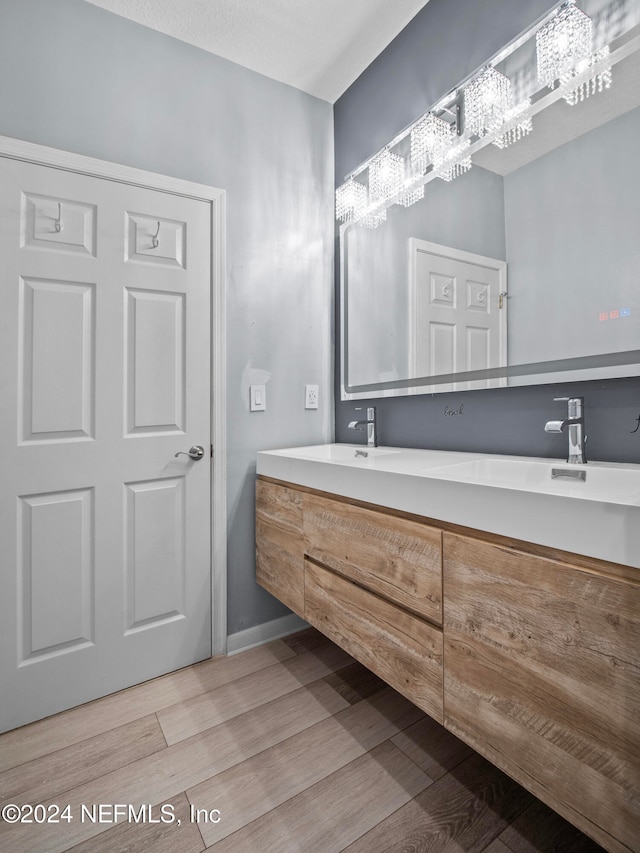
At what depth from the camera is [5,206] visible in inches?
57.6

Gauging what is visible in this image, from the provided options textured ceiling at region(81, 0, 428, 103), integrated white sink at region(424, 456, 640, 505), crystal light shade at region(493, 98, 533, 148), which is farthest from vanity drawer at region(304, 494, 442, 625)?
textured ceiling at region(81, 0, 428, 103)

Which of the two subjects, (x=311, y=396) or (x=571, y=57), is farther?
(x=311, y=396)

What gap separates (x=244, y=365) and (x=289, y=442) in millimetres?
425

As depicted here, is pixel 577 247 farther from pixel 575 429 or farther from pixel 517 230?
pixel 575 429

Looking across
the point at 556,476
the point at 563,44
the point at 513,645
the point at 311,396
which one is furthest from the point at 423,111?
the point at 513,645

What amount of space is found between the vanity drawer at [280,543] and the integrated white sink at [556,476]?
635mm

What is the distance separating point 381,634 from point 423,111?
6.41ft

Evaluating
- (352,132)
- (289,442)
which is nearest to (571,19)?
(352,132)

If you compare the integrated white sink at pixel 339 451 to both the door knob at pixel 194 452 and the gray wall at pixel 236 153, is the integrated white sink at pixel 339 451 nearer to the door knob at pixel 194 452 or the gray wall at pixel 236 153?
the gray wall at pixel 236 153

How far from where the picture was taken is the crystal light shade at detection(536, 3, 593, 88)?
1.22m

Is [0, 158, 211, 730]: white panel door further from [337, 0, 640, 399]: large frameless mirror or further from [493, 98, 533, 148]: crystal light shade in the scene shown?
[493, 98, 533, 148]: crystal light shade

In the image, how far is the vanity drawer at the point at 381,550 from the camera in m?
1.10

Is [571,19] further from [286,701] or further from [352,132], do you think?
[286,701]

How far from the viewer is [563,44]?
1.26 metres
